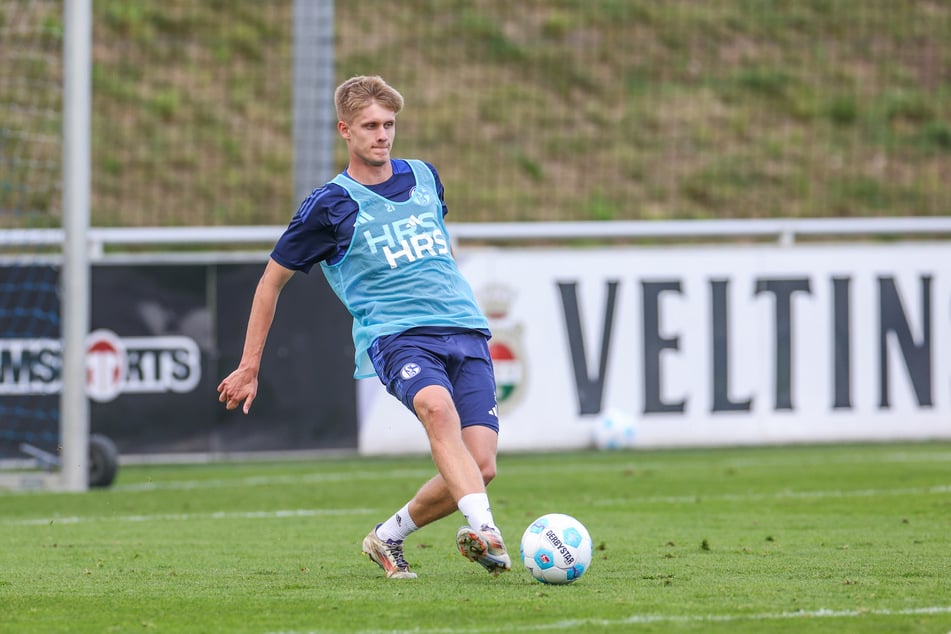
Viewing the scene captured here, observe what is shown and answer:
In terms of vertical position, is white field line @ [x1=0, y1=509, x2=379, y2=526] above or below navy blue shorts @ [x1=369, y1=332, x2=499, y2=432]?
below

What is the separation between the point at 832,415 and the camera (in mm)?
13156

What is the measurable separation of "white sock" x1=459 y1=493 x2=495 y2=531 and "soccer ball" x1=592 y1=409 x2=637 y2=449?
7.11m

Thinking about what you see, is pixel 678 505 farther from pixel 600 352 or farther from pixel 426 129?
pixel 426 129

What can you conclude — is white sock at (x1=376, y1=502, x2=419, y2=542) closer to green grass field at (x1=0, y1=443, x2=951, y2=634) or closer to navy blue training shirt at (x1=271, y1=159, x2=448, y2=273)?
green grass field at (x1=0, y1=443, x2=951, y2=634)

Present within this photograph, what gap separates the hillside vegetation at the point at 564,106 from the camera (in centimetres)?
2092

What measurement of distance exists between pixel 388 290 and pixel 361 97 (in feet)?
2.43

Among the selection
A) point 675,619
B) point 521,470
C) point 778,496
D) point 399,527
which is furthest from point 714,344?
point 675,619

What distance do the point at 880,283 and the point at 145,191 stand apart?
33.6 ft

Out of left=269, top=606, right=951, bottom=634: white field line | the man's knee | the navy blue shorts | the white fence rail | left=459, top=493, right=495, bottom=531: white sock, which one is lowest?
left=269, top=606, right=951, bottom=634: white field line

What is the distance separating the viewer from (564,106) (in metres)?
Result: 22.9

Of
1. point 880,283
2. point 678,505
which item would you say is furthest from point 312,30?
point 678,505

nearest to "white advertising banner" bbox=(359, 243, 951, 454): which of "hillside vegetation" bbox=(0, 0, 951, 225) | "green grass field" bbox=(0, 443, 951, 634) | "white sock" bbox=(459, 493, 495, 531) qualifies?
"green grass field" bbox=(0, 443, 951, 634)

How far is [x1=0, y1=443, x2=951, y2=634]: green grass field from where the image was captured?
5066 mm

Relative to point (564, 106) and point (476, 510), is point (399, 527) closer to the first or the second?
point (476, 510)
